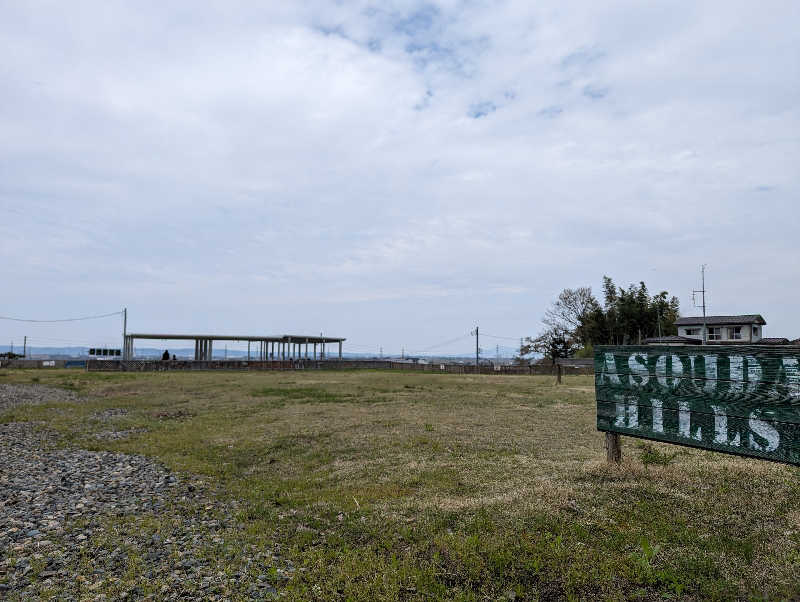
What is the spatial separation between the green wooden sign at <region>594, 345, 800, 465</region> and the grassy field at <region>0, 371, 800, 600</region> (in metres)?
0.77

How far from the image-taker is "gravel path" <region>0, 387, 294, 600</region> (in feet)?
17.5

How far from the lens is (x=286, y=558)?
19.8 feet

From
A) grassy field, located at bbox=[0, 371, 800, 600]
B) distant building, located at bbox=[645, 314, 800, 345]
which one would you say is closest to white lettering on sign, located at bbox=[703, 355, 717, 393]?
grassy field, located at bbox=[0, 371, 800, 600]

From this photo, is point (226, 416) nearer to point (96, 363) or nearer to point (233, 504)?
point (233, 504)

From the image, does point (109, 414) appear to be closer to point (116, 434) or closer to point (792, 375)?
point (116, 434)

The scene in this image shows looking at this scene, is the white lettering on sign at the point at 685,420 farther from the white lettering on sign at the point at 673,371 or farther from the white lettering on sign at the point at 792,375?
the white lettering on sign at the point at 792,375

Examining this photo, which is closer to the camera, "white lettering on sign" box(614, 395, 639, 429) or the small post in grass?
"white lettering on sign" box(614, 395, 639, 429)

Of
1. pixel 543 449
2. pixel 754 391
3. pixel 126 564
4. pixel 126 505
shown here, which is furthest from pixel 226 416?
pixel 754 391

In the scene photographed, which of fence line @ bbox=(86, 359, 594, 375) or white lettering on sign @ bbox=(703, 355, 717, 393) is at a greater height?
white lettering on sign @ bbox=(703, 355, 717, 393)

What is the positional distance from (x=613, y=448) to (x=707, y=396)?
198 cm

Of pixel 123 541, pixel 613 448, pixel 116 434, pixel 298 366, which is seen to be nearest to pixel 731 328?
Answer: pixel 298 366

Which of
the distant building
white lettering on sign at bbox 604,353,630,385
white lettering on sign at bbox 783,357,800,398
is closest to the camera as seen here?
white lettering on sign at bbox 783,357,800,398

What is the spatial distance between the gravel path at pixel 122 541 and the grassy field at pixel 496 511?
0.29 metres

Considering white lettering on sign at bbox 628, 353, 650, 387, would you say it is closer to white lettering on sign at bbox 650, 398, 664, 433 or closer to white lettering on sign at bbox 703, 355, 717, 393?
white lettering on sign at bbox 650, 398, 664, 433
